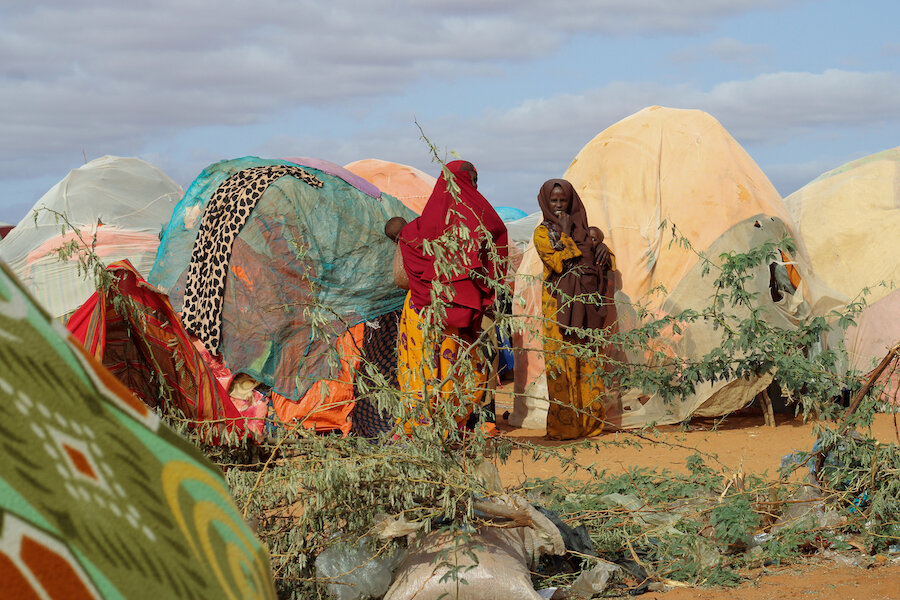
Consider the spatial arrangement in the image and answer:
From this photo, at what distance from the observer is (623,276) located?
827cm

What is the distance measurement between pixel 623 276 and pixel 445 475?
5.58m

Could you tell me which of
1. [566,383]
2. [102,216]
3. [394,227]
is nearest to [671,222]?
[566,383]

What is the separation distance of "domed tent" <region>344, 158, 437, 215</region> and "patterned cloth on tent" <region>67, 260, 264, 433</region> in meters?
6.33

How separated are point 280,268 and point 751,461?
4016 millimetres

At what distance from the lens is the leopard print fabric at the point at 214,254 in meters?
7.46

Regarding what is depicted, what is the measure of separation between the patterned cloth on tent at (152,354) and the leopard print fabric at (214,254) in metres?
3.65

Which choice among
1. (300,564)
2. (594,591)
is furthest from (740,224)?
(300,564)

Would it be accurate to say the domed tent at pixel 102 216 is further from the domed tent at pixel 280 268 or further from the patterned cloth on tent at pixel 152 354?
the patterned cloth on tent at pixel 152 354

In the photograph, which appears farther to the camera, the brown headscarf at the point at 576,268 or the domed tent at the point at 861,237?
the domed tent at the point at 861,237

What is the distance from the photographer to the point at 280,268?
7.52m

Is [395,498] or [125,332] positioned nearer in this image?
[395,498]

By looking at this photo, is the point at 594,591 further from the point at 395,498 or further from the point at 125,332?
the point at 125,332

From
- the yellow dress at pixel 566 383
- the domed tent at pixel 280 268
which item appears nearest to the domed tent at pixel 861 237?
the yellow dress at pixel 566 383

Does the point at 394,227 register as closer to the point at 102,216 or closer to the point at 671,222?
the point at 671,222
